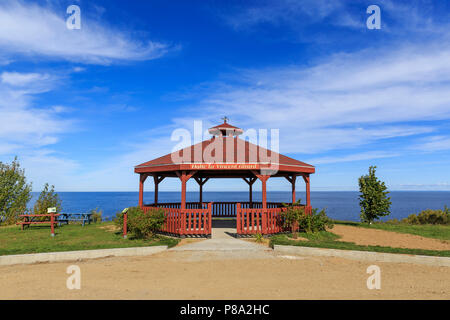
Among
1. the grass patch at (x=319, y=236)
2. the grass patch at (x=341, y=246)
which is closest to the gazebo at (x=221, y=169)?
the grass patch at (x=319, y=236)

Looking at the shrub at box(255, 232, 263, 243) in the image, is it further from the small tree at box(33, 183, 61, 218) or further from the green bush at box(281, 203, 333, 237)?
the small tree at box(33, 183, 61, 218)

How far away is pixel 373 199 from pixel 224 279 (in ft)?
46.1

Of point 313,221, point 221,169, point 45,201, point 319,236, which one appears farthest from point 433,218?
point 45,201

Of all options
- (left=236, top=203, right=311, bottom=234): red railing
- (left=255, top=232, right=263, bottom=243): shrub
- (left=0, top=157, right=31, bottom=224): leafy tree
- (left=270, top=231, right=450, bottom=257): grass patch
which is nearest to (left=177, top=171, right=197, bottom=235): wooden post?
(left=236, top=203, right=311, bottom=234): red railing

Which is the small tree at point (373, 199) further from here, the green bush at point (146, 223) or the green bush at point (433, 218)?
the green bush at point (146, 223)

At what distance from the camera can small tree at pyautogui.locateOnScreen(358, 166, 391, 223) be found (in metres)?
17.2

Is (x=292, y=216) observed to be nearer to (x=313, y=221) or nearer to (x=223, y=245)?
(x=313, y=221)

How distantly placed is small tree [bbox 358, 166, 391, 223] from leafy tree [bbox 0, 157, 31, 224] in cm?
2557

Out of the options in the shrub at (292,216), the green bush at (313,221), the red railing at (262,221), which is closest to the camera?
the red railing at (262,221)

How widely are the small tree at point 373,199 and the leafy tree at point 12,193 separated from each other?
25572mm

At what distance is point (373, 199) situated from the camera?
17.3 meters

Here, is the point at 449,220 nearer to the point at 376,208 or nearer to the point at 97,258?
the point at 376,208

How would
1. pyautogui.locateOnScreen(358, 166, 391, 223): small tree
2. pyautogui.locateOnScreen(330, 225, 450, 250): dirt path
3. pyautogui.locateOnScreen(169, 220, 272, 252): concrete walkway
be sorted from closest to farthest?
pyautogui.locateOnScreen(169, 220, 272, 252): concrete walkway < pyautogui.locateOnScreen(330, 225, 450, 250): dirt path < pyautogui.locateOnScreen(358, 166, 391, 223): small tree

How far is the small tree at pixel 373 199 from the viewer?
56.3 ft
